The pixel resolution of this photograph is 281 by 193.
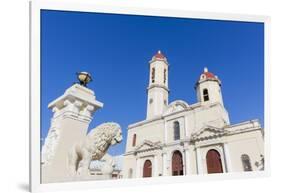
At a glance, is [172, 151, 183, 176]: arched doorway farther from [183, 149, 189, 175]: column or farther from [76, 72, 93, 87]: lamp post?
[76, 72, 93, 87]: lamp post

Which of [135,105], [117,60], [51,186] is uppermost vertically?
[117,60]

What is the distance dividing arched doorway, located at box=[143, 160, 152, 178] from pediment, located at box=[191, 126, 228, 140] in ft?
1.70

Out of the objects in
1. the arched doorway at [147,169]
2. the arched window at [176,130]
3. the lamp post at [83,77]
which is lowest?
the arched doorway at [147,169]

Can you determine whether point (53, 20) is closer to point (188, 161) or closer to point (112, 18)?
point (112, 18)

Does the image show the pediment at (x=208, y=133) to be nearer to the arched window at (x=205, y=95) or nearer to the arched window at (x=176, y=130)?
the arched window at (x=176, y=130)

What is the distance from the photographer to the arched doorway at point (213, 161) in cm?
390

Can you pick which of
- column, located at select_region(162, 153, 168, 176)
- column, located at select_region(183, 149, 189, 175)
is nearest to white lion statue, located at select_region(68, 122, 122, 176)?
column, located at select_region(162, 153, 168, 176)

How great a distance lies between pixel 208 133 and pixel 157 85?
725mm

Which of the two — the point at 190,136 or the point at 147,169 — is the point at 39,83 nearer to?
the point at 147,169

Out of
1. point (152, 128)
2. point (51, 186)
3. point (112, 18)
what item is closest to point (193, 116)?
point (152, 128)

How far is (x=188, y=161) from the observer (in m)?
3.88

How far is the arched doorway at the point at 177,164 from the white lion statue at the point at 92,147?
0.61 meters

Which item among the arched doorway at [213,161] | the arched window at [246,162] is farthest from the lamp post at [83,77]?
the arched window at [246,162]

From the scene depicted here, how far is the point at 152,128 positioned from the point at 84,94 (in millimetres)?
776
